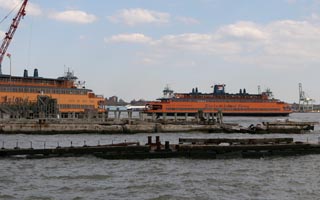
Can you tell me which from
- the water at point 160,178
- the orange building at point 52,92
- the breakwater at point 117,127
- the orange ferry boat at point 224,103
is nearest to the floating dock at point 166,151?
the water at point 160,178

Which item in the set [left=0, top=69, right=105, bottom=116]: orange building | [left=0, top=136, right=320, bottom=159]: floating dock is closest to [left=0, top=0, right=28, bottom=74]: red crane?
[left=0, top=69, right=105, bottom=116]: orange building

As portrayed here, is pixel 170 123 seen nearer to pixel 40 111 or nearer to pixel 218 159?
pixel 40 111

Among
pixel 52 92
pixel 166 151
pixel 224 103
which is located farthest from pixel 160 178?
pixel 224 103

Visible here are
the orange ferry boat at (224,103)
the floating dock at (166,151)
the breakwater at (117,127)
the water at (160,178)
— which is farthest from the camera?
the orange ferry boat at (224,103)

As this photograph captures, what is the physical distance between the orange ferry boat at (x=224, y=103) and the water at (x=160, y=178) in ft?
459

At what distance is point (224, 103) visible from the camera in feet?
622

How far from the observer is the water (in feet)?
91.4

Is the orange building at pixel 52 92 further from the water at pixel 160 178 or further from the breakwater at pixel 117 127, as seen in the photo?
the water at pixel 160 178

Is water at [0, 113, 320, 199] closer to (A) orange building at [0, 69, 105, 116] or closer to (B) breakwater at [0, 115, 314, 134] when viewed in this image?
(B) breakwater at [0, 115, 314, 134]

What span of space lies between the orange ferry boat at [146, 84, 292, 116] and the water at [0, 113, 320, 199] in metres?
140

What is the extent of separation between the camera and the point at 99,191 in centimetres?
2841

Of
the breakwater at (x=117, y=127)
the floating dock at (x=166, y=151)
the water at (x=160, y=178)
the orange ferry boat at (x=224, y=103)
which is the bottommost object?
the water at (x=160, y=178)

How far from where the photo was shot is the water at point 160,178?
1097 inches

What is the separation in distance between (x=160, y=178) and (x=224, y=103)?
6257 inches
